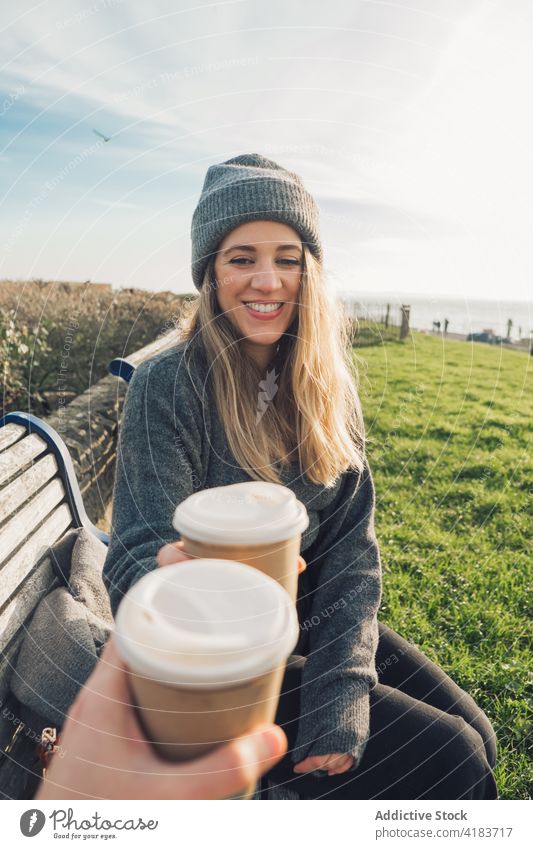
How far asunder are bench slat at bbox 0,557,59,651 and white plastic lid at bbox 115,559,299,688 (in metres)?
0.87

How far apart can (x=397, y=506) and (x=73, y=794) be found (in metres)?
3.01

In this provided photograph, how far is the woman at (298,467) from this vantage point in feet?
4.17

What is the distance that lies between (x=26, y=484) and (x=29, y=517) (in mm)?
89

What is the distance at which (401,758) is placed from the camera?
1280 millimetres

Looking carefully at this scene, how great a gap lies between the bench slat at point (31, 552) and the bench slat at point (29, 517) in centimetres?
2

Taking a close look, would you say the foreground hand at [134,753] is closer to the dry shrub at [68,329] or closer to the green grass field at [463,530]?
the green grass field at [463,530]

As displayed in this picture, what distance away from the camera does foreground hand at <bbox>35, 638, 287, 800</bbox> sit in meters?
0.60

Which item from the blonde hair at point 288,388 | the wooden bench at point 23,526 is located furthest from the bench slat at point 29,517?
the blonde hair at point 288,388

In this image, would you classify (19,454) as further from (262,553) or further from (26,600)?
(262,553)

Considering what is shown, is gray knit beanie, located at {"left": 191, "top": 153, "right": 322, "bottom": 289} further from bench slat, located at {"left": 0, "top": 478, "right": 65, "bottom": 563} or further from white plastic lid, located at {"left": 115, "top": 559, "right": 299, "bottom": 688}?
white plastic lid, located at {"left": 115, "top": 559, "right": 299, "bottom": 688}

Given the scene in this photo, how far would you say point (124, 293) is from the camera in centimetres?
425

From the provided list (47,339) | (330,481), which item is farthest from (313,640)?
(47,339)
